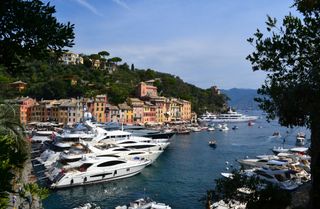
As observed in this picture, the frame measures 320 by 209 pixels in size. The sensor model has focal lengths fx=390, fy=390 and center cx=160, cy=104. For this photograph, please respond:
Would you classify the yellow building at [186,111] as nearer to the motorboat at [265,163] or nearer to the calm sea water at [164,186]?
the calm sea water at [164,186]

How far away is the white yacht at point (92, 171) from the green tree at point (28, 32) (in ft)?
71.1

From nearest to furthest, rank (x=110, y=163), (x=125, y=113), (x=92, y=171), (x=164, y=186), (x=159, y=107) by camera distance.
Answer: (x=164, y=186) < (x=92, y=171) < (x=110, y=163) < (x=125, y=113) < (x=159, y=107)

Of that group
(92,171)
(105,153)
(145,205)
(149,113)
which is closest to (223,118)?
(149,113)

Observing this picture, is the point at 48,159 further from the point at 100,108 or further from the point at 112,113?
the point at 112,113

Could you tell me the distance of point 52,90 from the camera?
79750 mm

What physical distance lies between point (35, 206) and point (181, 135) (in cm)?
5725

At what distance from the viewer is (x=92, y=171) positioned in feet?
88.4

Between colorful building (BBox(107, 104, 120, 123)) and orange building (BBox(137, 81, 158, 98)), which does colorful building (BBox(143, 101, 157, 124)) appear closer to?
orange building (BBox(137, 81, 158, 98))

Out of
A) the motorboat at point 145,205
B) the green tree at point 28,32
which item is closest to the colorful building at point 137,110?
the motorboat at point 145,205

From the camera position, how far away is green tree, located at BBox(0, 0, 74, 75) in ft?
14.1

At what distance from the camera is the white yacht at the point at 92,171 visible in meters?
25.6

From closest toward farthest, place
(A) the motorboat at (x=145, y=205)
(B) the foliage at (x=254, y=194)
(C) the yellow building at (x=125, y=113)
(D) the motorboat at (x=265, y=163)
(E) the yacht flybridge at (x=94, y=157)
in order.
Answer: (B) the foliage at (x=254, y=194), (A) the motorboat at (x=145, y=205), (E) the yacht flybridge at (x=94, y=157), (D) the motorboat at (x=265, y=163), (C) the yellow building at (x=125, y=113)

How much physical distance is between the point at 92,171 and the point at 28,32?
921 inches

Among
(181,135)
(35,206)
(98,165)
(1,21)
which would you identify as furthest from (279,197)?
(181,135)
